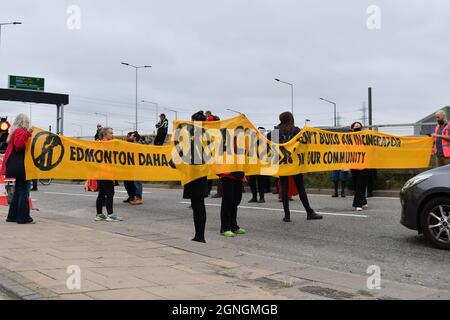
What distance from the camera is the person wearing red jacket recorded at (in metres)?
8.83

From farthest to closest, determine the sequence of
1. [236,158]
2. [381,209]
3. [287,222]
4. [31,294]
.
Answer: [381,209]
[287,222]
[236,158]
[31,294]

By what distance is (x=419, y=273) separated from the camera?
573cm

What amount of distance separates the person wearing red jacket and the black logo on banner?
28cm

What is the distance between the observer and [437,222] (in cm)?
686

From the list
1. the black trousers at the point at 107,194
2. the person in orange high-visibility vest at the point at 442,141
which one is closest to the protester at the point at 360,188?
the person in orange high-visibility vest at the point at 442,141

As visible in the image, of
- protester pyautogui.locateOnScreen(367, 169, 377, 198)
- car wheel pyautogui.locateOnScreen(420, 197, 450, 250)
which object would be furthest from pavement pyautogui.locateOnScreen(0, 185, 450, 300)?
protester pyautogui.locateOnScreen(367, 169, 377, 198)

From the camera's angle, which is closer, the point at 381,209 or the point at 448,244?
the point at 448,244

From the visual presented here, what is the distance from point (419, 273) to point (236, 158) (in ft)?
11.2

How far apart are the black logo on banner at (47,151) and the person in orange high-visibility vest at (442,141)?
834 centimetres

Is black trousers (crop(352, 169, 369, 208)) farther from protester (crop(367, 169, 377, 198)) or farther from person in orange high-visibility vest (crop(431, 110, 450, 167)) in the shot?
protester (crop(367, 169, 377, 198))

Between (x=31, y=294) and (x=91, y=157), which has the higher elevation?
(x=91, y=157)
